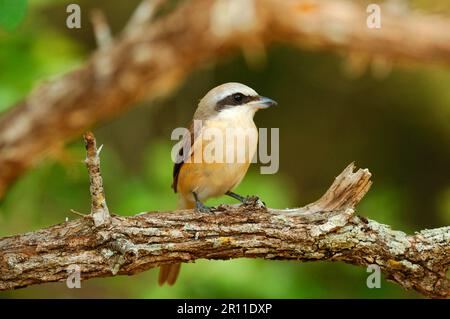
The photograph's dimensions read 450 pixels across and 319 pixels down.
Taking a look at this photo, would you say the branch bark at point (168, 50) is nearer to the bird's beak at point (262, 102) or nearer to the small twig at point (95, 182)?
the bird's beak at point (262, 102)

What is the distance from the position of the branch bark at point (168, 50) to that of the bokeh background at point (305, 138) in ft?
2.58

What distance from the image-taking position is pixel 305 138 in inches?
363

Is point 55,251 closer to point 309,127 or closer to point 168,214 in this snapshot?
point 168,214

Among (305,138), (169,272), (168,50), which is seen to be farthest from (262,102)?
(305,138)

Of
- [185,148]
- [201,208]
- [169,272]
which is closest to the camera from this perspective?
[201,208]

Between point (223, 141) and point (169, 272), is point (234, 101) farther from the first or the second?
point (169, 272)

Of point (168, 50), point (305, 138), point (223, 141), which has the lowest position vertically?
point (223, 141)

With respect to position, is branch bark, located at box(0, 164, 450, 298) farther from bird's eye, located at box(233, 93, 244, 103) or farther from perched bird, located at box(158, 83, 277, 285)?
bird's eye, located at box(233, 93, 244, 103)

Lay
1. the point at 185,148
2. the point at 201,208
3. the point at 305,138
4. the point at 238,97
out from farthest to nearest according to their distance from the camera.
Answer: the point at 305,138
the point at 185,148
the point at 238,97
the point at 201,208

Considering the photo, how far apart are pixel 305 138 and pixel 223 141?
4.80 meters

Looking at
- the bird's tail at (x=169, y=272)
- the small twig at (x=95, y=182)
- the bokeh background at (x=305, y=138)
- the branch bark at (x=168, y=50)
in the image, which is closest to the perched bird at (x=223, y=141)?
the bird's tail at (x=169, y=272)

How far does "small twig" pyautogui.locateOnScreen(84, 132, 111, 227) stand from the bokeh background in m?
2.96

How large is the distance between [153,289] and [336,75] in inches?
152

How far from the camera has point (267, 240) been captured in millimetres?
4098
